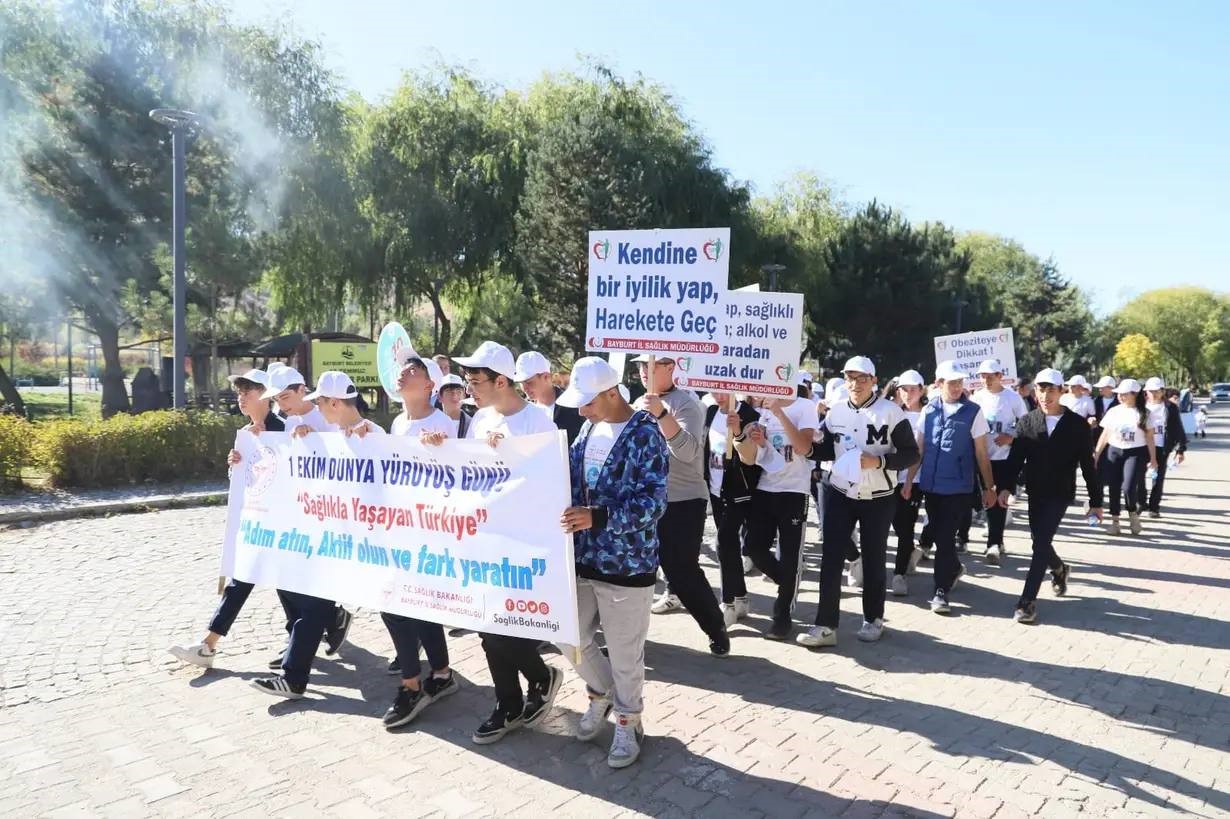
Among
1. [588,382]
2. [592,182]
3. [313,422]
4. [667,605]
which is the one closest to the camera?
[588,382]

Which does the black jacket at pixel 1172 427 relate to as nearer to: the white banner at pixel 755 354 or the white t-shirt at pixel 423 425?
the white banner at pixel 755 354

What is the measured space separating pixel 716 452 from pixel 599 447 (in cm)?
321

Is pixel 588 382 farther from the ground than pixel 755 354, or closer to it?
closer to it

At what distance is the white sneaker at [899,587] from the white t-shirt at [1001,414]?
2389 mm

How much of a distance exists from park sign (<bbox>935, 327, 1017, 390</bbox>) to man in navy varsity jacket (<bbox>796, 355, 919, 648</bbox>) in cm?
535

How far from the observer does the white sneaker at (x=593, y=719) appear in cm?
423

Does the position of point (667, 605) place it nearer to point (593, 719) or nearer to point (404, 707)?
point (593, 719)

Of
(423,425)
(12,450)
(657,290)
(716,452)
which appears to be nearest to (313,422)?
(423,425)

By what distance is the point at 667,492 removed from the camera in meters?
4.75

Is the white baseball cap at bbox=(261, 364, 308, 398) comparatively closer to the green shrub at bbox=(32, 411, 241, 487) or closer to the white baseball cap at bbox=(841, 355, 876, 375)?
the white baseball cap at bbox=(841, 355, 876, 375)

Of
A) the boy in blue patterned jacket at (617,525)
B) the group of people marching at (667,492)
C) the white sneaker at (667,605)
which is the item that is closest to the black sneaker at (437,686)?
the group of people marching at (667,492)

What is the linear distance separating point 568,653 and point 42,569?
6.63 m

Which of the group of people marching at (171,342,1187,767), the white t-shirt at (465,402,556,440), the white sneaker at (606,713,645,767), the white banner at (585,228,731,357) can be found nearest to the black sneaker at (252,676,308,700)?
the group of people marching at (171,342,1187,767)

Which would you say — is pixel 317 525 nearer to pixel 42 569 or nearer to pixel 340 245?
pixel 42 569
